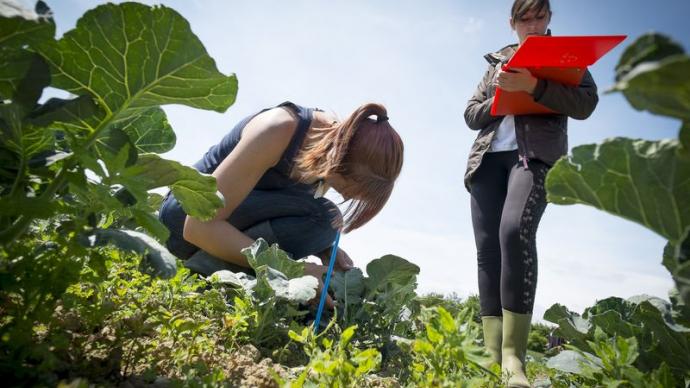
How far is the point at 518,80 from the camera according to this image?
209cm

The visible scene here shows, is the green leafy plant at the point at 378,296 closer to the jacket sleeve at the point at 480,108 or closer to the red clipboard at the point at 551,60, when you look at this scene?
the jacket sleeve at the point at 480,108

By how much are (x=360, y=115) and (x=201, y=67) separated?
1462 millimetres

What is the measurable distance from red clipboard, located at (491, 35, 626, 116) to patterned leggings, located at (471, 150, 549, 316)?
0.24m

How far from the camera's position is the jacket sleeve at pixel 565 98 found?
2.08 meters

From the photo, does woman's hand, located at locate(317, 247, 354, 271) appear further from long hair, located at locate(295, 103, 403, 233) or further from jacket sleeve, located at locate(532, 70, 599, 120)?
jacket sleeve, located at locate(532, 70, 599, 120)

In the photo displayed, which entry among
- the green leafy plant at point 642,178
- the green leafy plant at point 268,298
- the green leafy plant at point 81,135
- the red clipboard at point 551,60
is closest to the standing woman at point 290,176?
the green leafy plant at point 268,298

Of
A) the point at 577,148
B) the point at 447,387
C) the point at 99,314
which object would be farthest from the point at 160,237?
Result: the point at 577,148

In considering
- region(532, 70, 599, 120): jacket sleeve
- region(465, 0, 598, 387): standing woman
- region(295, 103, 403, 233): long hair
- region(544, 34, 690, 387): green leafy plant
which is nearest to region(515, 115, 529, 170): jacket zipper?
region(465, 0, 598, 387): standing woman

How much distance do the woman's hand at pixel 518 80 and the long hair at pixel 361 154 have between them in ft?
2.36

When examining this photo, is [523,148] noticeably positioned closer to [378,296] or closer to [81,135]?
[378,296]

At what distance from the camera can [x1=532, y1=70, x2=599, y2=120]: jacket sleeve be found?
6.83ft

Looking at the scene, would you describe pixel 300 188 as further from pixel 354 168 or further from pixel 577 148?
pixel 577 148

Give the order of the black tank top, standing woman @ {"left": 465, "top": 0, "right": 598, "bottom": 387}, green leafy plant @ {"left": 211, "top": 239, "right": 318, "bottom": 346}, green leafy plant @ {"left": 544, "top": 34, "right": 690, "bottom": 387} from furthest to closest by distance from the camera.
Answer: the black tank top < standing woman @ {"left": 465, "top": 0, "right": 598, "bottom": 387} < green leafy plant @ {"left": 211, "top": 239, "right": 318, "bottom": 346} < green leafy plant @ {"left": 544, "top": 34, "right": 690, "bottom": 387}

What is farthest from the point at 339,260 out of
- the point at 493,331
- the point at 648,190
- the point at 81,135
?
the point at 648,190
